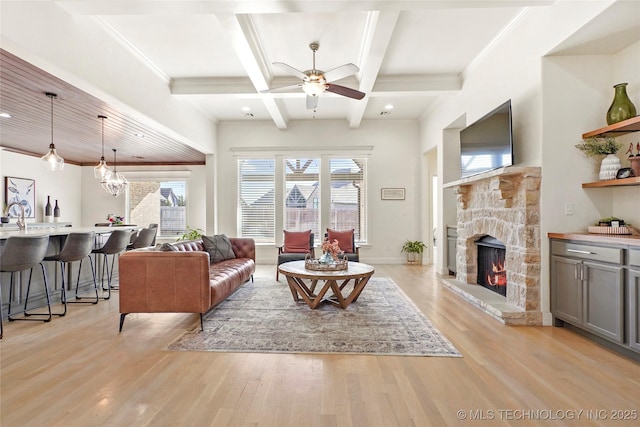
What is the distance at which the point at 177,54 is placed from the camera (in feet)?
14.2

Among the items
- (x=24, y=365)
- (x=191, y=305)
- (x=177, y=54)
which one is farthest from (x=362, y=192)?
(x=24, y=365)

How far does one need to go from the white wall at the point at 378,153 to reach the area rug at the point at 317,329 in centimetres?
307

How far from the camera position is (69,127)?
18.1ft

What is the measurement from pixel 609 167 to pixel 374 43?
2615 mm

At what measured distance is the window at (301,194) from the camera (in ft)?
25.0

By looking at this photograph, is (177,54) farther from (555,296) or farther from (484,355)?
(555,296)

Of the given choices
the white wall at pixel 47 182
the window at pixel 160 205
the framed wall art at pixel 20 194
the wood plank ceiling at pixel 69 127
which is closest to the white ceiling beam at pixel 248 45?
the wood plank ceiling at pixel 69 127

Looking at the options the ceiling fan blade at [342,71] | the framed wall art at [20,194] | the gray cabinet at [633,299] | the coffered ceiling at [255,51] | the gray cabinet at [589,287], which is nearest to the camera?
the gray cabinet at [633,299]

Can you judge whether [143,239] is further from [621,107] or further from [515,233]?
[621,107]

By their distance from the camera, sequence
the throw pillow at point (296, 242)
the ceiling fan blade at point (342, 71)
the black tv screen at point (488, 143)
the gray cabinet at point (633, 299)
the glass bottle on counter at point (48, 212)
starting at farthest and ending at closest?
the glass bottle on counter at point (48, 212)
the throw pillow at point (296, 242)
the black tv screen at point (488, 143)
the ceiling fan blade at point (342, 71)
the gray cabinet at point (633, 299)

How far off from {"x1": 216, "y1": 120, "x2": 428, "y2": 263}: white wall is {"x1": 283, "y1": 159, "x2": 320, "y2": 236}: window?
0.34 meters

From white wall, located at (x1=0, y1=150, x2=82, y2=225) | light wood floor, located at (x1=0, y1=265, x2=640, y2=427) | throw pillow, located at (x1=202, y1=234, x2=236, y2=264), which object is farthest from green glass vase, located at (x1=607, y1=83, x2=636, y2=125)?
white wall, located at (x1=0, y1=150, x2=82, y2=225)

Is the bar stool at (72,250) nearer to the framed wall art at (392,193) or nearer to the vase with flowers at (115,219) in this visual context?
the vase with flowers at (115,219)

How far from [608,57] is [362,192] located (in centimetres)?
481
